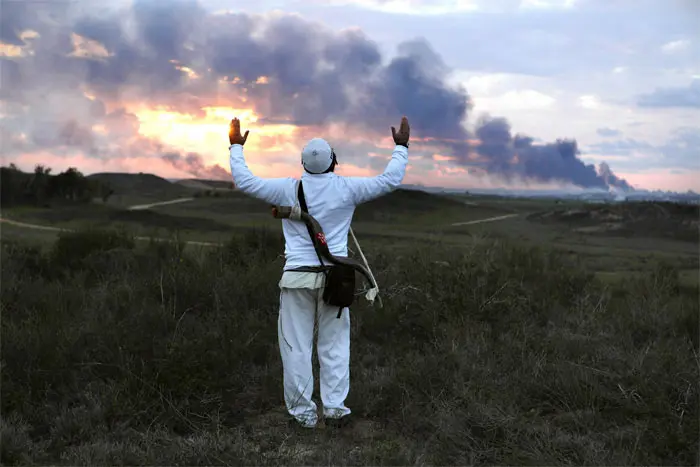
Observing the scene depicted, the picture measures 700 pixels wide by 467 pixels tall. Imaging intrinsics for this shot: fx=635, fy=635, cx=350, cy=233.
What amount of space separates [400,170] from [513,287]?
14.5 feet

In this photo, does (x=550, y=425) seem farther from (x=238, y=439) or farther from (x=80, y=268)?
(x=80, y=268)

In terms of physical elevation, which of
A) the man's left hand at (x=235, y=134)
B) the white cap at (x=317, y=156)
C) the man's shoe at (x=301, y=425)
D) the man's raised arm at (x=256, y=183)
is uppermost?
the man's left hand at (x=235, y=134)

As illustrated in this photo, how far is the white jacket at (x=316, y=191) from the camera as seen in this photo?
5508 millimetres

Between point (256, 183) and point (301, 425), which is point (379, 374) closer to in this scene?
point (301, 425)

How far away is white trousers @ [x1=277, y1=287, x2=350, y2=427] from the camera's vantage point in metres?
5.65

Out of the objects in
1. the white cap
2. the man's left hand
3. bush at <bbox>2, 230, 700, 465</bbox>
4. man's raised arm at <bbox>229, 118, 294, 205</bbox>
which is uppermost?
the man's left hand

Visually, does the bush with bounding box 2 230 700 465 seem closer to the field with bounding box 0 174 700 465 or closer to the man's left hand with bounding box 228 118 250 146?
the field with bounding box 0 174 700 465

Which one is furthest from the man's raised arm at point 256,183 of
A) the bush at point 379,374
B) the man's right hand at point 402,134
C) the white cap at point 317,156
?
Answer: the bush at point 379,374

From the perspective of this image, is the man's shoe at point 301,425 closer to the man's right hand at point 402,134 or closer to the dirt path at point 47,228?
the man's right hand at point 402,134

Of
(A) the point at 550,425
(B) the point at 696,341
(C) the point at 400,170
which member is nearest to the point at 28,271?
(C) the point at 400,170

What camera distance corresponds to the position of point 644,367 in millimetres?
6582

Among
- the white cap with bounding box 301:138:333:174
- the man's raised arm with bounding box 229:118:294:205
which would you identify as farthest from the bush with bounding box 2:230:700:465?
the white cap with bounding box 301:138:333:174

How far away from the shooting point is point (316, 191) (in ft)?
18.1

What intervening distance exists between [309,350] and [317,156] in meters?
1.74
